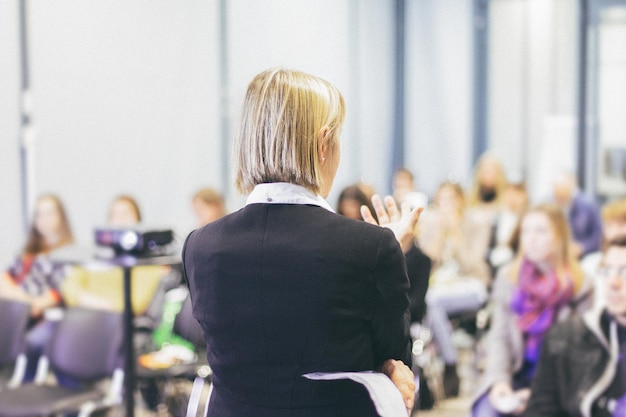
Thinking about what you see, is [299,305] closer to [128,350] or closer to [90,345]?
[128,350]

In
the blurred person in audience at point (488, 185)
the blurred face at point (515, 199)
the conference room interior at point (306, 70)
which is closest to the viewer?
the conference room interior at point (306, 70)

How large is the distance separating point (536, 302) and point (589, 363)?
0.70 meters

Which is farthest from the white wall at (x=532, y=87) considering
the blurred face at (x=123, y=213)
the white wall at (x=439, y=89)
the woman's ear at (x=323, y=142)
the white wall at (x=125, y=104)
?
the woman's ear at (x=323, y=142)

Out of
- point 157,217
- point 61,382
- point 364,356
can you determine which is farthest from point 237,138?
point 157,217

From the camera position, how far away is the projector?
349 centimetres

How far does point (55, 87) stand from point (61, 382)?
2779 mm

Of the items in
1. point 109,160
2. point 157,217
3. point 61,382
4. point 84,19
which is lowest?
point 61,382

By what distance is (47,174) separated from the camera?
243 inches

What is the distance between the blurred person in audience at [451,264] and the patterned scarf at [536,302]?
3.66 feet

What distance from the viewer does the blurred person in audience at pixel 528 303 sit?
3.50 m

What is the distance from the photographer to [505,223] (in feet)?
20.7

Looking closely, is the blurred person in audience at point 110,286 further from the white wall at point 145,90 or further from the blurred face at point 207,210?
the white wall at point 145,90

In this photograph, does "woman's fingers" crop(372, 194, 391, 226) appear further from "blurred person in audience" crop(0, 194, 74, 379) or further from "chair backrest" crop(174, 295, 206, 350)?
"blurred person in audience" crop(0, 194, 74, 379)

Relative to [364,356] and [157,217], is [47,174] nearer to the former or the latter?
[157,217]
